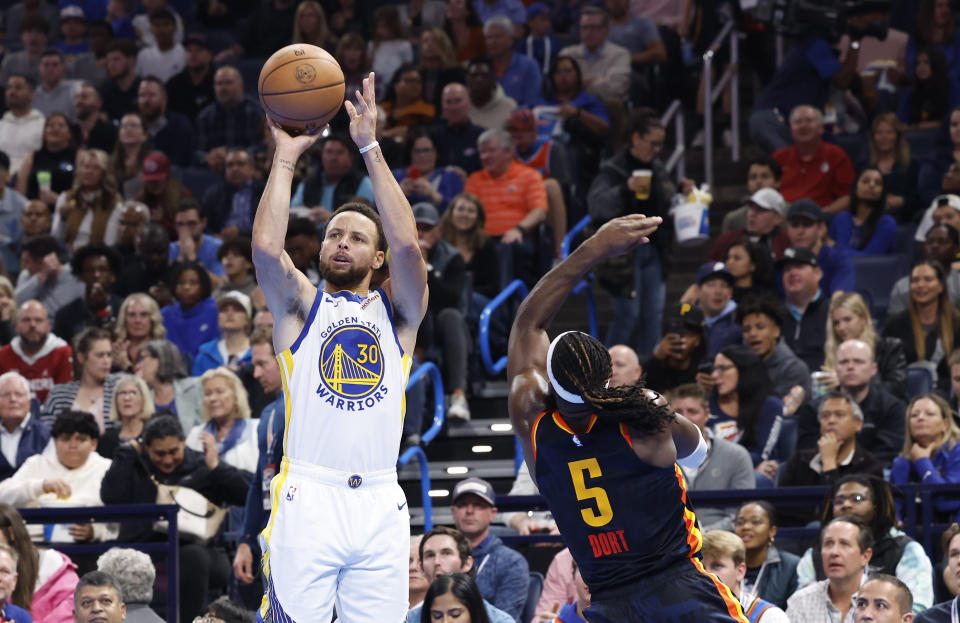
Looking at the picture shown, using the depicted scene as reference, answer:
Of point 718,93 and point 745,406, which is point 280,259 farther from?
point 718,93

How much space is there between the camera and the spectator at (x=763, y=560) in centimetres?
874

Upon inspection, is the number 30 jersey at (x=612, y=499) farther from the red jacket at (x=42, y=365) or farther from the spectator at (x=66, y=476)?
the red jacket at (x=42, y=365)

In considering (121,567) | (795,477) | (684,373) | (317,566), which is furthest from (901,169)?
(317,566)

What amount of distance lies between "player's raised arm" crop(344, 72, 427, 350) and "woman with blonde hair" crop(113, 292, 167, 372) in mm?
5984

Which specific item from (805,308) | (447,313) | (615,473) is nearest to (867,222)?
(805,308)

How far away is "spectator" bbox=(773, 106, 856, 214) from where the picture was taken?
44.5 feet

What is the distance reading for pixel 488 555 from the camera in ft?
29.6

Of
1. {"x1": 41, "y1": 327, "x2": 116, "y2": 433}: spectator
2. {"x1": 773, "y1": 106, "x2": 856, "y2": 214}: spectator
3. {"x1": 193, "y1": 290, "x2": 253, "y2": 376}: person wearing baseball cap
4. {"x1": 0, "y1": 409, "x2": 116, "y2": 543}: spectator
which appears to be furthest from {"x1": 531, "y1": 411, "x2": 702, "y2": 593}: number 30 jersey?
{"x1": 773, "y1": 106, "x2": 856, "y2": 214}: spectator

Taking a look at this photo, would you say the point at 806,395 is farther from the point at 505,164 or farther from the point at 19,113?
the point at 19,113

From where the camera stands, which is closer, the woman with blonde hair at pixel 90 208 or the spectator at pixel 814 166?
the spectator at pixel 814 166

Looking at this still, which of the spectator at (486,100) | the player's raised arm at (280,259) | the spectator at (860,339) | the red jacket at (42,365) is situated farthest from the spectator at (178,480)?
the spectator at (486,100)

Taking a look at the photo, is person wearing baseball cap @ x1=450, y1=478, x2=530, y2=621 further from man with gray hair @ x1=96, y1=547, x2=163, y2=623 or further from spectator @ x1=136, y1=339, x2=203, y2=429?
spectator @ x1=136, y1=339, x2=203, y2=429

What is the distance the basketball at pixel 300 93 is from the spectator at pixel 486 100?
7.81m

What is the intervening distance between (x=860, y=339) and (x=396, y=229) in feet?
17.3
